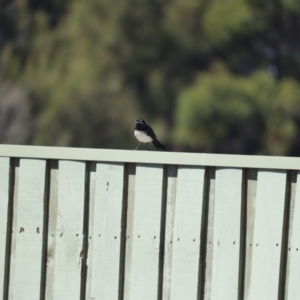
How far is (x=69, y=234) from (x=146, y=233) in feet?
1.22

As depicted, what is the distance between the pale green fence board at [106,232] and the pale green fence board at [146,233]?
0.07 m

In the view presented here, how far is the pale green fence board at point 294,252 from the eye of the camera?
3533mm

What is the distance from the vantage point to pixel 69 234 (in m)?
3.78

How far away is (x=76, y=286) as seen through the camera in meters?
3.75

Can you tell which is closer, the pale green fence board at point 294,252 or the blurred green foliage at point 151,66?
the pale green fence board at point 294,252

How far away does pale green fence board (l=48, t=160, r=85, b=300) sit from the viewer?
3.76m

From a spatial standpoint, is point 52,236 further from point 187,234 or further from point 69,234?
point 187,234

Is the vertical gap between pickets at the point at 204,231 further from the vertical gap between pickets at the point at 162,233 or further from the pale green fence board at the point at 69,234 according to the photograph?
the pale green fence board at the point at 69,234

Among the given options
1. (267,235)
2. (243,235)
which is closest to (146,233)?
(243,235)

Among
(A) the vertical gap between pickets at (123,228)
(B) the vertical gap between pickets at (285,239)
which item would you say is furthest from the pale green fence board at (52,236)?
(B) the vertical gap between pickets at (285,239)

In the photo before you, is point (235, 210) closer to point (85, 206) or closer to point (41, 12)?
point (85, 206)

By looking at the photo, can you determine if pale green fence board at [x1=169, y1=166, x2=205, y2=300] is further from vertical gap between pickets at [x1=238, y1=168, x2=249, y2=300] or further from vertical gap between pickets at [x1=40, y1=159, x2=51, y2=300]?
vertical gap between pickets at [x1=40, y1=159, x2=51, y2=300]

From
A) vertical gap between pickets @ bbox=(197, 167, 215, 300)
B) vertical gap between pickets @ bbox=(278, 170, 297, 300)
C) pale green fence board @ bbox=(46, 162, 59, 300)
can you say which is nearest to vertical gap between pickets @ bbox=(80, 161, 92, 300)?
pale green fence board @ bbox=(46, 162, 59, 300)

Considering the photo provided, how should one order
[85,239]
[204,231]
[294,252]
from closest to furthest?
[294,252], [204,231], [85,239]
